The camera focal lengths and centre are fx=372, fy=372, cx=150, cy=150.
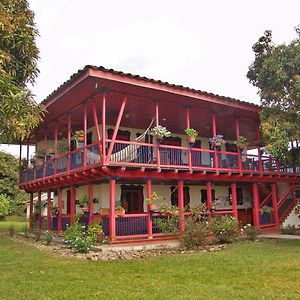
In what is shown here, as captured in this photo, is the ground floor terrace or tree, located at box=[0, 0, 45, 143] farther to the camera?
the ground floor terrace

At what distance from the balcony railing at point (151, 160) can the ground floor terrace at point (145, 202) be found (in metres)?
0.74

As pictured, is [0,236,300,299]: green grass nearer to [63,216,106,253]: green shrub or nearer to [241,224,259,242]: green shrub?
[63,216,106,253]: green shrub

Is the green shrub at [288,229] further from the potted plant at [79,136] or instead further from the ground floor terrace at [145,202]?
the potted plant at [79,136]

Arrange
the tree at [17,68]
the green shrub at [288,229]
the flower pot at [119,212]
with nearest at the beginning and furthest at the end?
the tree at [17,68], the flower pot at [119,212], the green shrub at [288,229]

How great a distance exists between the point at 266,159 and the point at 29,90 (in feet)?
46.6

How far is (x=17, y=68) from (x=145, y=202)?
1175cm

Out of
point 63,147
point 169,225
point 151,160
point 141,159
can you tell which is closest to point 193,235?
point 169,225

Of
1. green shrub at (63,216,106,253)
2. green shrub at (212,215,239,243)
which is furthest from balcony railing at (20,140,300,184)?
green shrub at (212,215,239,243)

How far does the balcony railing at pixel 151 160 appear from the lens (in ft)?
51.1

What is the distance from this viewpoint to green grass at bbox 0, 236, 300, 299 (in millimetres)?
7492

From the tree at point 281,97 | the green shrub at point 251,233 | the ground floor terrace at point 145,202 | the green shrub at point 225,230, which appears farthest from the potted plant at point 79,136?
the green shrub at point 251,233

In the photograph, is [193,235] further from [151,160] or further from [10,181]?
[10,181]

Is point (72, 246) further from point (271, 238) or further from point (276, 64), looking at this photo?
point (276, 64)

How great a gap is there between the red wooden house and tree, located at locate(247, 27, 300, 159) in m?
2.33
